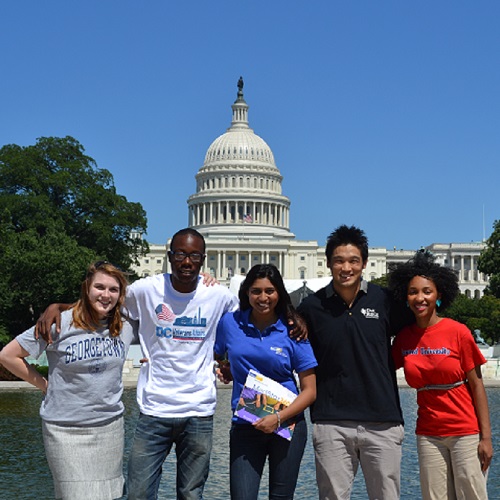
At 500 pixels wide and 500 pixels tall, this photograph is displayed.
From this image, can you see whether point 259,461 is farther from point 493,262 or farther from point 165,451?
point 493,262

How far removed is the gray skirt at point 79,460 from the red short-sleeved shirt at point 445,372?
205cm

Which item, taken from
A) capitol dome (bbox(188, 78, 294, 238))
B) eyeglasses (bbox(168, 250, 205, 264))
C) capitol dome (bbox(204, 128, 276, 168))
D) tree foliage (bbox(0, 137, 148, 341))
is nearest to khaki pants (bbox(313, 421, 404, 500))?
eyeglasses (bbox(168, 250, 205, 264))

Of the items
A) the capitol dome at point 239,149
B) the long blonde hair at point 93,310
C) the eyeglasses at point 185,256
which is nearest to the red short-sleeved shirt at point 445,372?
the eyeglasses at point 185,256

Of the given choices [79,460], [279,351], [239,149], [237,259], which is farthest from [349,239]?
[239,149]

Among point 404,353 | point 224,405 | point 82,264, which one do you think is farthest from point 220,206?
point 404,353

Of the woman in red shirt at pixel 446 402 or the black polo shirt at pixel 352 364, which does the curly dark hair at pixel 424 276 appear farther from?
the black polo shirt at pixel 352 364

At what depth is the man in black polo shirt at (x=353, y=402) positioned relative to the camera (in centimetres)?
617

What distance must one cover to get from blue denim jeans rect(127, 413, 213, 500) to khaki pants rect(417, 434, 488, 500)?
1463 mm

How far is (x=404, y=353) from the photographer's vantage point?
6336mm

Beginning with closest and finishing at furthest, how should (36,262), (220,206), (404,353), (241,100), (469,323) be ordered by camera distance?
1. (404,353)
2. (36,262)
3. (469,323)
4. (220,206)
5. (241,100)

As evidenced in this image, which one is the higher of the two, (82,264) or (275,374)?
(82,264)

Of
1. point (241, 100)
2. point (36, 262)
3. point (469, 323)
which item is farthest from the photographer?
point (241, 100)

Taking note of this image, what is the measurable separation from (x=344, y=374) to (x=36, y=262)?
105ft

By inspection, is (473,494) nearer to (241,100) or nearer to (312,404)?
(312,404)
